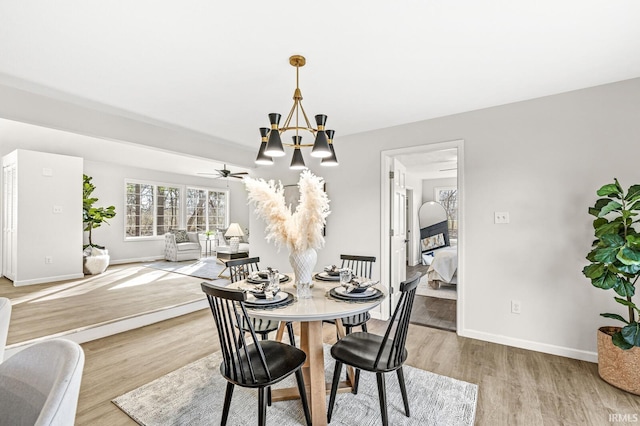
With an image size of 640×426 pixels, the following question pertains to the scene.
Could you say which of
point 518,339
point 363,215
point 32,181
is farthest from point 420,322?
point 32,181

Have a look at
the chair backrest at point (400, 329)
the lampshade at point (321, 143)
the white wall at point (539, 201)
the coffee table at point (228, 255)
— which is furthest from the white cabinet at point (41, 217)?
the chair backrest at point (400, 329)

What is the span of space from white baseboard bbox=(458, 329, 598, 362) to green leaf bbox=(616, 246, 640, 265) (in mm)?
1100

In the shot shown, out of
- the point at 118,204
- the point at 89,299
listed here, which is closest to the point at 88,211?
the point at 118,204

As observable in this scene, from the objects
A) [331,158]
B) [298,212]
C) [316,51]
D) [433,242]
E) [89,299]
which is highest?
Answer: [316,51]

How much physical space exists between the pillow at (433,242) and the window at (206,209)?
6.48m

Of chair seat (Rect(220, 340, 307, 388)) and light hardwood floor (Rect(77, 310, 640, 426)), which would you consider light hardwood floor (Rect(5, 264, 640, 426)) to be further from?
chair seat (Rect(220, 340, 307, 388))

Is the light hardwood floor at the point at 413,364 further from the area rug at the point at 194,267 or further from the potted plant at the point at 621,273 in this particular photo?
the area rug at the point at 194,267

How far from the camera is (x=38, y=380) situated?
835mm

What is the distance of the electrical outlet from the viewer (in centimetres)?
303

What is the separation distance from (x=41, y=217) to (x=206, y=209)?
4.55 metres

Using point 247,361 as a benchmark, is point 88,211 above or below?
above

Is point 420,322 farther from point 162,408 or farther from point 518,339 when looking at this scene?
point 162,408

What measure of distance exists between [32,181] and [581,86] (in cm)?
771

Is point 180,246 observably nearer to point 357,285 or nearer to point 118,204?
point 118,204
